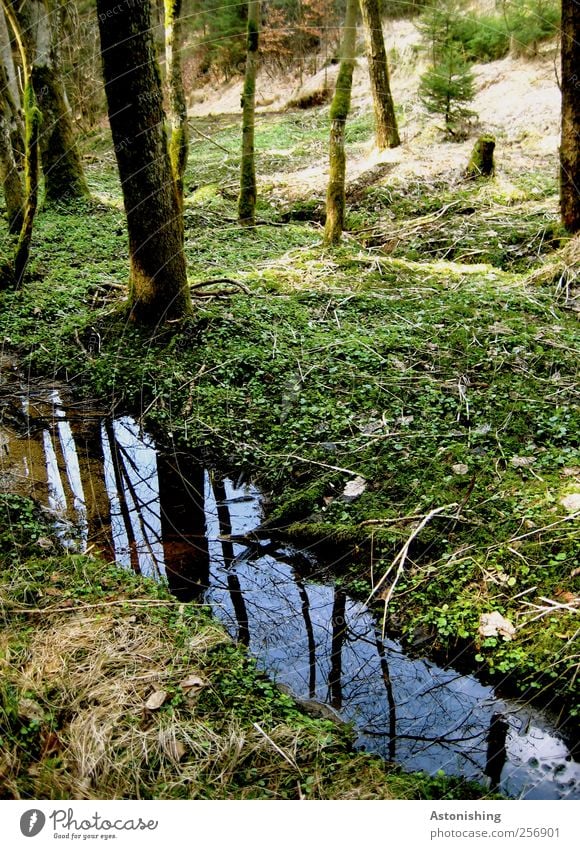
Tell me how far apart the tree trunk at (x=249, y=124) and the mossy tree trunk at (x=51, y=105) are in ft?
10.6

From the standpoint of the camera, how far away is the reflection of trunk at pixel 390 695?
3047 mm

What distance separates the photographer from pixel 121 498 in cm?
486

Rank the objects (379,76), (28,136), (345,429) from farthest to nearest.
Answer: (379,76) → (28,136) → (345,429)

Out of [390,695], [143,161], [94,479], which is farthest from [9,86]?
[390,695]

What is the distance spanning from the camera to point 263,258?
8.48 meters

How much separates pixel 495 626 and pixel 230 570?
173 cm

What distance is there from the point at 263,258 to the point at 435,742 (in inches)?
267

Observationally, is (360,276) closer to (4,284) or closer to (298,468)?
(298,468)

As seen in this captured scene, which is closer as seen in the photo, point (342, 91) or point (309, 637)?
point (309, 637)

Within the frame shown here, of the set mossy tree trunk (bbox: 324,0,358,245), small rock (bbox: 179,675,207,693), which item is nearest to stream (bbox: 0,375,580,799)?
small rock (bbox: 179,675,207,693)

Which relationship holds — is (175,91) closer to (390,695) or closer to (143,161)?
(143,161)

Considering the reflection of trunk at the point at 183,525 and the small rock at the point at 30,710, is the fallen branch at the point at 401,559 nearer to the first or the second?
the reflection of trunk at the point at 183,525

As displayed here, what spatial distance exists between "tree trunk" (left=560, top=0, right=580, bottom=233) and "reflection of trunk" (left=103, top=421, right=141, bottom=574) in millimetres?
5908
